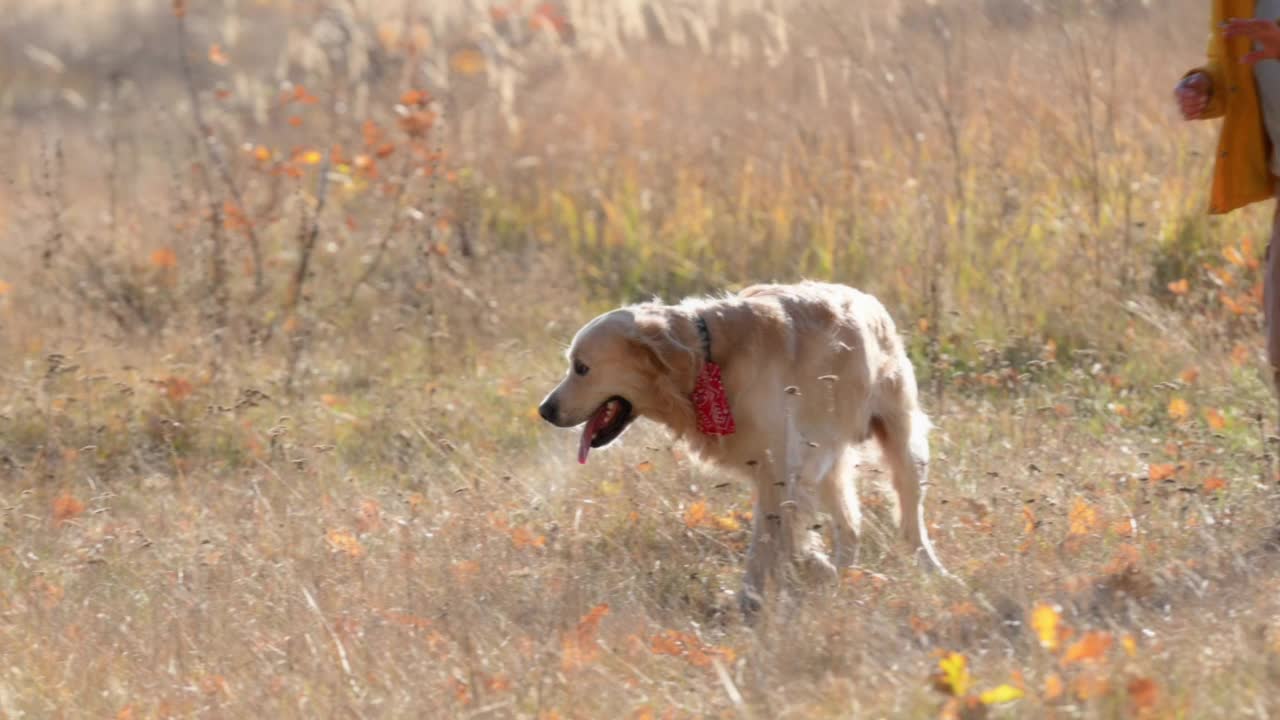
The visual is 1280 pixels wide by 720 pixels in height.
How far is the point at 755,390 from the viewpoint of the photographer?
491 cm

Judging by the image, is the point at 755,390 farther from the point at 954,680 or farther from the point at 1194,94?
the point at 954,680

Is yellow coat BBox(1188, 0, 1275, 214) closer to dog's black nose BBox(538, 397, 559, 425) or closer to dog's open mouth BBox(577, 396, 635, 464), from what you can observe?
dog's open mouth BBox(577, 396, 635, 464)

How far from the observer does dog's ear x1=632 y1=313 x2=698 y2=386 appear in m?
4.83

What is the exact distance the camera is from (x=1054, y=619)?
3219mm

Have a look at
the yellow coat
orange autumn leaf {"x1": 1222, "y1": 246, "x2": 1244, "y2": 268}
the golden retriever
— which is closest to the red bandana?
the golden retriever

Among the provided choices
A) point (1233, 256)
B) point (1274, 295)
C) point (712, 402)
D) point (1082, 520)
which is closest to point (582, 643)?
point (712, 402)

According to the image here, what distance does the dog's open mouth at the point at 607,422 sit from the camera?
198 inches

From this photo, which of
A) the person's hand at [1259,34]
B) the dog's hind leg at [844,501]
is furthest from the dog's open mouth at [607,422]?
the person's hand at [1259,34]

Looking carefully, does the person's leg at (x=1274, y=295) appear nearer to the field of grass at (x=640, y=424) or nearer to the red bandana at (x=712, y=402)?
→ the field of grass at (x=640, y=424)

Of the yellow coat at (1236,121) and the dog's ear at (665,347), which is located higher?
the yellow coat at (1236,121)

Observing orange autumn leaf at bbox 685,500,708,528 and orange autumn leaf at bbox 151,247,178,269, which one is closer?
orange autumn leaf at bbox 685,500,708,528

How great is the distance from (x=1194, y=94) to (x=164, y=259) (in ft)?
17.3

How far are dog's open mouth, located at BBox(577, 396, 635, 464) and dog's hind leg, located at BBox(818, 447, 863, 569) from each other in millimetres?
627

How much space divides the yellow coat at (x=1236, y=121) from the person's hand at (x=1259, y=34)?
12 cm
